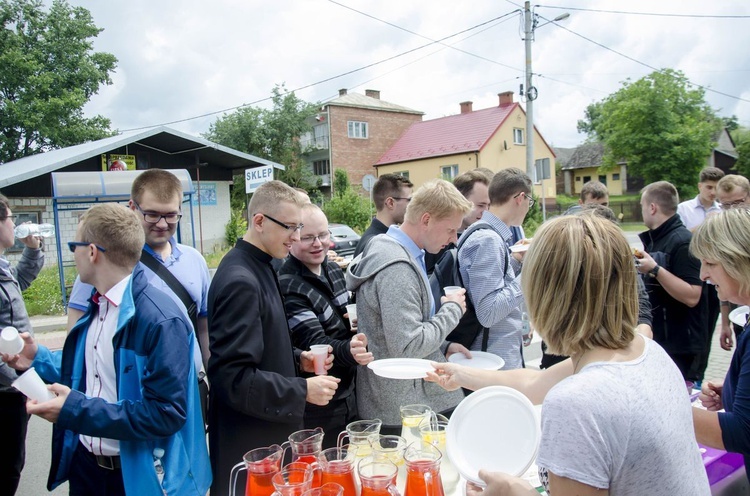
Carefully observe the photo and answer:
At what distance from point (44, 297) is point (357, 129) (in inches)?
1156

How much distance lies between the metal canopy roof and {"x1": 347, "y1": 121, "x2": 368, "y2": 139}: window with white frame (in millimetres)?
17526

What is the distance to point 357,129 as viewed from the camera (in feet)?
128

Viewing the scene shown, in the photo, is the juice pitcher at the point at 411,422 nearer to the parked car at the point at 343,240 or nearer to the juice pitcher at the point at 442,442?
the juice pitcher at the point at 442,442

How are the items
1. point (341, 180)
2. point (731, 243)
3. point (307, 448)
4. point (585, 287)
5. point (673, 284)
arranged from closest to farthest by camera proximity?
point (585, 287), point (307, 448), point (731, 243), point (673, 284), point (341, 180)

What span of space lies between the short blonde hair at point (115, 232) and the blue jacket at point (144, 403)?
0.09 m

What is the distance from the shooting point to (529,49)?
16375 millimetres

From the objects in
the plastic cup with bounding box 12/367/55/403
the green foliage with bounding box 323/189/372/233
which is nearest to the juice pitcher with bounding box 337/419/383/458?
the plastic cup with bounding box 12/367/55/403

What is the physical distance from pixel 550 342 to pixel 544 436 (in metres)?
0.30

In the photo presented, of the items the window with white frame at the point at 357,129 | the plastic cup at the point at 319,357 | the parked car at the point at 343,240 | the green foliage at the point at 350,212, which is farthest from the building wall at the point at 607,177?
the plastic cup at the point at 319,357

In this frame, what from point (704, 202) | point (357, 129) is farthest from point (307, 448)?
point (357, 129)

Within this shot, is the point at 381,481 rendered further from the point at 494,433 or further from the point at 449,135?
the point at 449,135

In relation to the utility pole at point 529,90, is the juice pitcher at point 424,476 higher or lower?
lower

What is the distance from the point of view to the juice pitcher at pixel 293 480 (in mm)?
1491

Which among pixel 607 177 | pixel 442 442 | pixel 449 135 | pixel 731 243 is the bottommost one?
pixel 442 442
